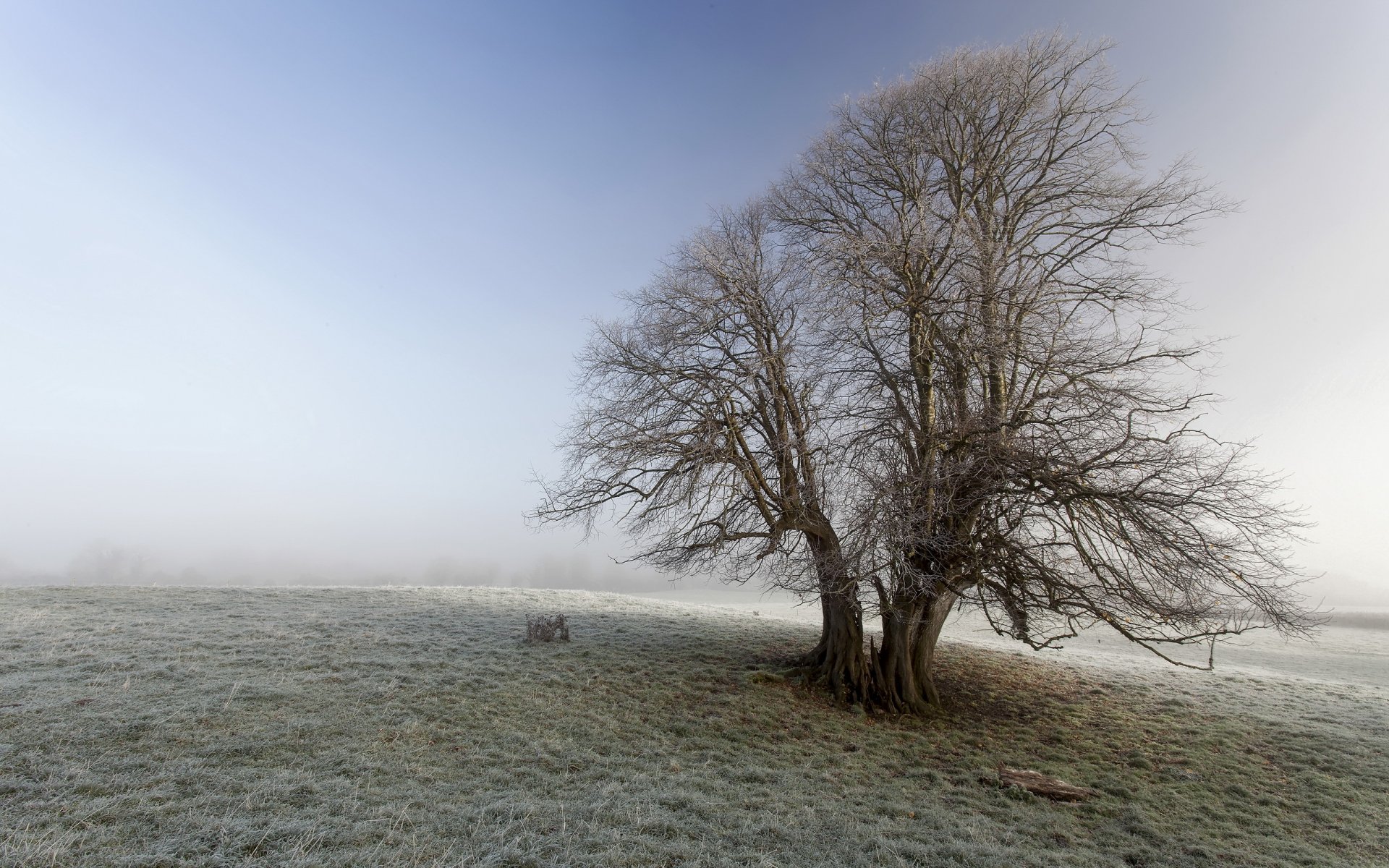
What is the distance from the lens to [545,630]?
556 inches

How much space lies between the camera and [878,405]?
37.5 feet

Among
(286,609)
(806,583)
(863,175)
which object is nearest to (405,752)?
(806,583)

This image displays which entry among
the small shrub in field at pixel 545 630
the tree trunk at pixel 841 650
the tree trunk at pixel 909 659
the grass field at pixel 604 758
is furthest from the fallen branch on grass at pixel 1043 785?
the small shrub in field at pixel 545 630

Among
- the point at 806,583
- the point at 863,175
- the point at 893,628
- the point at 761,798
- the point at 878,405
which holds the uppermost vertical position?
the point at 863,175

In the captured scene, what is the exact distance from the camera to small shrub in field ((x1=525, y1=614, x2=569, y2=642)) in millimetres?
14078

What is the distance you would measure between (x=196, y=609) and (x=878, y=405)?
669 inches

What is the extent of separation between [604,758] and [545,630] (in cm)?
645

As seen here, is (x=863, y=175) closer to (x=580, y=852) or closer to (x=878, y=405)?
(x=878, y=405)

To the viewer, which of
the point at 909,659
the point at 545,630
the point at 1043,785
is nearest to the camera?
the point at 1043,785

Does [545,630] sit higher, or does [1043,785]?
[545,630]

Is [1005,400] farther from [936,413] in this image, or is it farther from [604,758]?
[604,758]

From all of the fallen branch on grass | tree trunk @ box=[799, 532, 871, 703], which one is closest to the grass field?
the fallen branch on grass

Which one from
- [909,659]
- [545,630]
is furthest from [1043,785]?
[545,630]

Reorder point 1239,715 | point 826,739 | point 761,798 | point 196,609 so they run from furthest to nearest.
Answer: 1. point 196,609
2. point 1239,715
3. point 826,739
4. point 761,798
